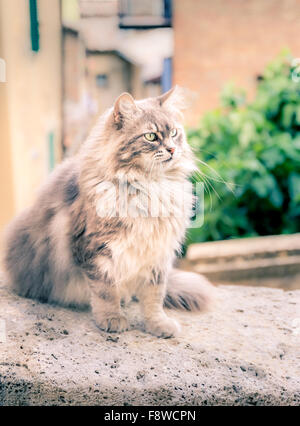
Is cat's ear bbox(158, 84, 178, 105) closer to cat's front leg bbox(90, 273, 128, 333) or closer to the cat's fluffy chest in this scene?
the cat's fluffy chest

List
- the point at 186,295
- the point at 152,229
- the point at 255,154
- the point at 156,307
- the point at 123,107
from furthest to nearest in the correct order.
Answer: the point at 255,154
the point at 186,295
the point at 156,307
the point at 152,229
the point at 123,107

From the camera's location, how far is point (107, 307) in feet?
4.22

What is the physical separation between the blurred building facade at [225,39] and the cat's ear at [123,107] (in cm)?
41

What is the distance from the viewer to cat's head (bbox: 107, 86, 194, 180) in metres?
1.15

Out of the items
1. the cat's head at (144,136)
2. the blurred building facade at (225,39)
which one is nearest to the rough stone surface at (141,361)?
the cat's head at (144,136)

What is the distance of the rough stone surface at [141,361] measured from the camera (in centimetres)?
109

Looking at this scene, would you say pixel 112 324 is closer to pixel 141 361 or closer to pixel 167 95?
pixel 141 361

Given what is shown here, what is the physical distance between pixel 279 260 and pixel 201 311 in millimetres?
1053

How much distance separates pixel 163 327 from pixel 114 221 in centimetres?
37

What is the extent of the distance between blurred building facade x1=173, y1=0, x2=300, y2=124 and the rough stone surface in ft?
2.82

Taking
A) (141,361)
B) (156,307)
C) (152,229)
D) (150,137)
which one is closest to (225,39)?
(150,137)

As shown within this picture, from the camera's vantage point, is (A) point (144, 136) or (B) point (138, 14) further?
(B) point (138, 14)
